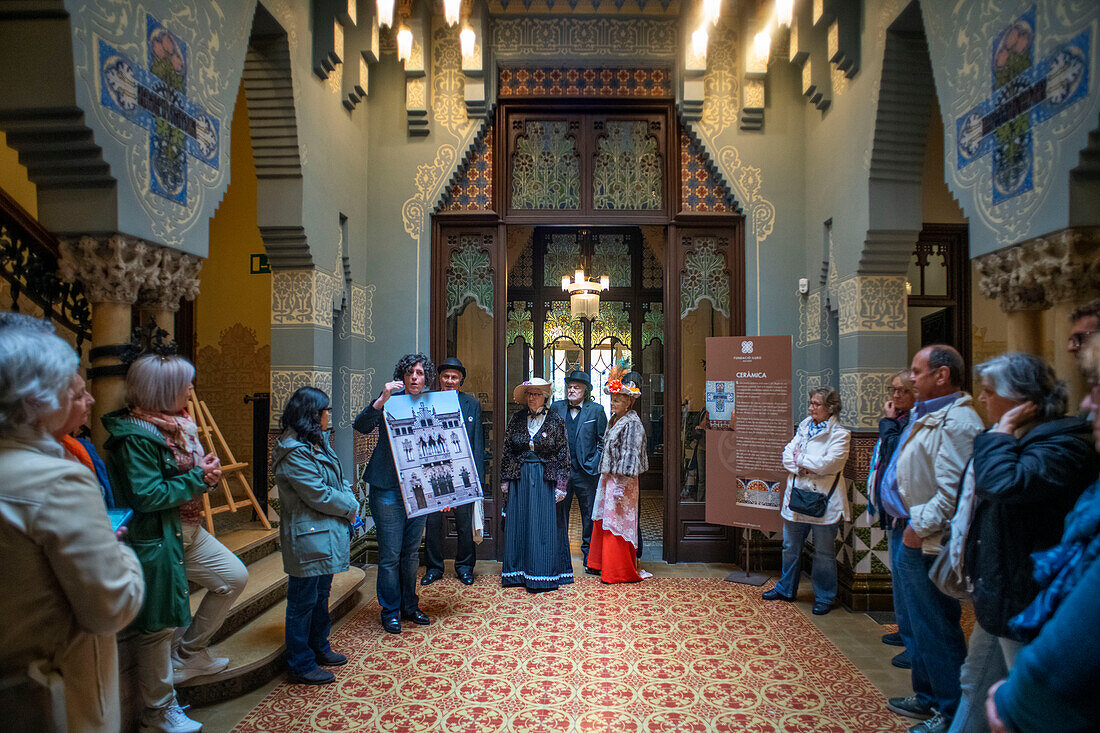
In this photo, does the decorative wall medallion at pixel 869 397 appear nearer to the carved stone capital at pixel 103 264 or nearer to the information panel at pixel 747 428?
the information panel at pixel 747 428

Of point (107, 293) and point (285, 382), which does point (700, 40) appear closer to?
point (285, 382)

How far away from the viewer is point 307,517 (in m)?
3.59

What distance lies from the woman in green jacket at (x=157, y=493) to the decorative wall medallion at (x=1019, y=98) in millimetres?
4217

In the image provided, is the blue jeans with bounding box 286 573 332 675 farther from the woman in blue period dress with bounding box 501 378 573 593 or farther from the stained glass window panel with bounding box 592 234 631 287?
the stained glass window panel with bounding box 592 234 631 287

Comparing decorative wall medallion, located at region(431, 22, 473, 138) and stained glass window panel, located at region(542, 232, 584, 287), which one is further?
stained glass window panel, located at region(542, 232, 584, 287)

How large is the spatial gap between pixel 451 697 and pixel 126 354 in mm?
2527

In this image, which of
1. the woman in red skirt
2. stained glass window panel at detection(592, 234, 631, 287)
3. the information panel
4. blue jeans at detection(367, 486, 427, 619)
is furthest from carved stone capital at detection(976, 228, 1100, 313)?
stained glass window panel at detection(592, 234, 631, 287)

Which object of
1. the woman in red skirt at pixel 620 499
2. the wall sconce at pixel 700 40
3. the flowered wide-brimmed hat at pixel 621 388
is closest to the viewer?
the wall sconce at pixel 700 40

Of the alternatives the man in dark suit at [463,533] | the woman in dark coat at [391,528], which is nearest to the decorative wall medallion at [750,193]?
the man in dark suit at [463,533]

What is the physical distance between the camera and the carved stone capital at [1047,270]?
298 centimetres

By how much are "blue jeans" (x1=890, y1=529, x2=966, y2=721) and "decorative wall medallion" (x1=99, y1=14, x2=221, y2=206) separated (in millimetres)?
4378

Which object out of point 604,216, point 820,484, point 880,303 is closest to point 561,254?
point 604,216

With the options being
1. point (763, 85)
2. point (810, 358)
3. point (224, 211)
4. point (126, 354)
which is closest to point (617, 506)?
point (810, 358)

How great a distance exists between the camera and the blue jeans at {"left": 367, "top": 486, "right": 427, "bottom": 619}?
4.54m
